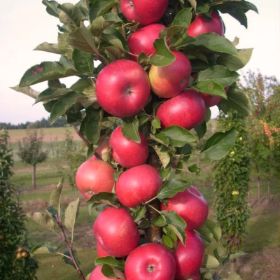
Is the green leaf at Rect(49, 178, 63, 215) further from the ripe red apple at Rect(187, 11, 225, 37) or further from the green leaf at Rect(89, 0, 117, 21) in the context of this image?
the ripe red apple at Rect(187, 11, 225, 37)

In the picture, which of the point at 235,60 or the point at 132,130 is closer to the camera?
the point at 132,130

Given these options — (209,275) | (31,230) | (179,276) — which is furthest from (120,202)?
(31,230)

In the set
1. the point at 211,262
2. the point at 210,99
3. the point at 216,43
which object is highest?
the point at 216,43

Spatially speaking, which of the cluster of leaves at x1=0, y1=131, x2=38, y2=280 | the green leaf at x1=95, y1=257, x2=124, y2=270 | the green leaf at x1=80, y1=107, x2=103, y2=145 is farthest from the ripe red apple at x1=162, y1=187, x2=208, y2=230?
the cluster of leaves at x1=0, y1=131, x2=38, y2=280

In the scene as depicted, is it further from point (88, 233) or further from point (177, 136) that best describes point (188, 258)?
point (88, 233)

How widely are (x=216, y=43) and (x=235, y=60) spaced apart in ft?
0.49

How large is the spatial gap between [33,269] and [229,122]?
190 inches

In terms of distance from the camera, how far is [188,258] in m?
1.53

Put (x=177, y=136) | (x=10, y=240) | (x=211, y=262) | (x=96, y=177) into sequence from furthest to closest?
(x=10, y=240) → (x=211, y=262) → (x=96, y=177) → (x=177, y=136)

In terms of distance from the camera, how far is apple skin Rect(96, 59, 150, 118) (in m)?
1.42

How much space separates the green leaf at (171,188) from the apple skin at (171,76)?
0.31 m

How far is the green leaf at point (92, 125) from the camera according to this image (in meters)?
1.56

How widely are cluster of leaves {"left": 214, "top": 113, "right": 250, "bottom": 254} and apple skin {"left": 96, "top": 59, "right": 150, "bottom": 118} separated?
7.56m

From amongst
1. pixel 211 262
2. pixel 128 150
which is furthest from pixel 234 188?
pixel 128 150
